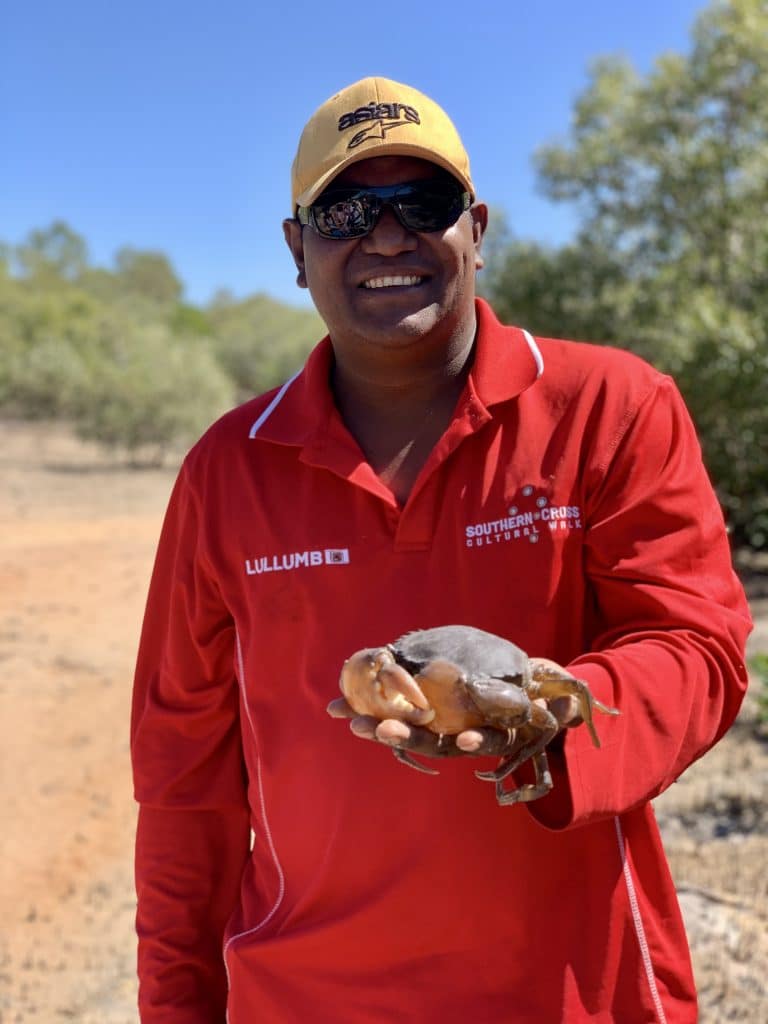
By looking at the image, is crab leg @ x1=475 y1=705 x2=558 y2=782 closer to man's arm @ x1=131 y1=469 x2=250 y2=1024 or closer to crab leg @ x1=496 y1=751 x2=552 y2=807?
crab leg @ x1=496 y1=751 x2=552 y2=807

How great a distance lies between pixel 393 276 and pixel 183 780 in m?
1.15

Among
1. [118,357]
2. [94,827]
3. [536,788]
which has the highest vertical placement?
[118,357]

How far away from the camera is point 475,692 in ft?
4.89

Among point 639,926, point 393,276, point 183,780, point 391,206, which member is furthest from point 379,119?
point 639,926

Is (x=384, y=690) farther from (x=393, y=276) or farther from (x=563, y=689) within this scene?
(x=393, y=276)

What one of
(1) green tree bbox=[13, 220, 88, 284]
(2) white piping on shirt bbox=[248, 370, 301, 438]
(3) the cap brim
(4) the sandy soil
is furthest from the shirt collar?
(1) green tree bbox=[13, 220, 88, 284]

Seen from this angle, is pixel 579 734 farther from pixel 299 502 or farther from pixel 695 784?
pixel 695 784

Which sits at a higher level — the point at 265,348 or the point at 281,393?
the point at 265,348

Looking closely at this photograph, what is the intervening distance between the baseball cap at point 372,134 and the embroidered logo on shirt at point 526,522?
0.68 metres

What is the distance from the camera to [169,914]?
2.28 m

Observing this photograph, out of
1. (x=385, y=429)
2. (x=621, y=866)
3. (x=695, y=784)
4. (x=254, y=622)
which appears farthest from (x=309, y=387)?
(x=695, y=784)

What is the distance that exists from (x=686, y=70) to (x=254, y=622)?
15183 millimetres

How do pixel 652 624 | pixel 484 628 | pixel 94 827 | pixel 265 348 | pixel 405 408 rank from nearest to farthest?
pixel 652 624 → pixel 484 628 → pixel 405 408 → pixel 94 827 → pixel 265 348

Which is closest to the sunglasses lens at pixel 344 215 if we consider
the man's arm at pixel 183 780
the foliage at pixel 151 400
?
the man's arm at pixel 183 780
